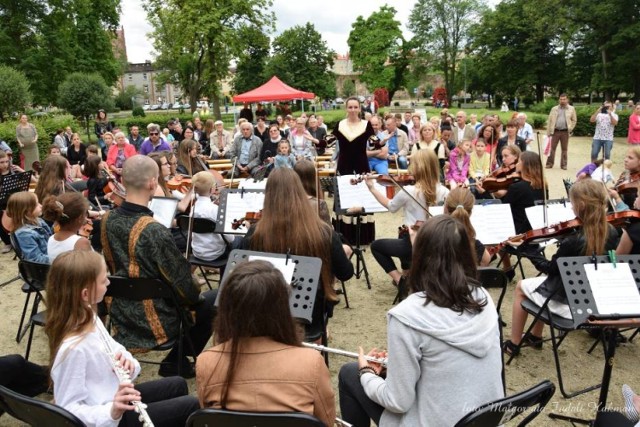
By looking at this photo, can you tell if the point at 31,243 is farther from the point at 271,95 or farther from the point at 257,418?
the point at 271,95

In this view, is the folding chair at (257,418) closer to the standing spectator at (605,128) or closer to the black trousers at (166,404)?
the black trousers at (166,404)

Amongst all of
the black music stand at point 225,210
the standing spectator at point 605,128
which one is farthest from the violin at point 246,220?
the standing spectator at point 605,128

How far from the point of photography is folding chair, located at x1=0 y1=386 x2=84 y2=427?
5.56ft

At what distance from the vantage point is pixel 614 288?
2.67m

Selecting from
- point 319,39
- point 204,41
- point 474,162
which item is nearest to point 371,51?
point 319,39

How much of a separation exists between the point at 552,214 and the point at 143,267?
338cm

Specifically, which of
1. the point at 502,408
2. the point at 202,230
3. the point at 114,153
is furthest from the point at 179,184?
the point at 502,408

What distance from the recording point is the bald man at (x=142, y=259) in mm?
2867

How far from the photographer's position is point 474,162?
288 inches

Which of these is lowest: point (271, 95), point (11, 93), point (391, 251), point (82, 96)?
point (391, 251)

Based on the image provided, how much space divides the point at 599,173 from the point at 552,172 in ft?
18.8

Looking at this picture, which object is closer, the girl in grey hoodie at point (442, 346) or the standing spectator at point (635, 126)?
the girl in grey hoodie at point (442, 346)

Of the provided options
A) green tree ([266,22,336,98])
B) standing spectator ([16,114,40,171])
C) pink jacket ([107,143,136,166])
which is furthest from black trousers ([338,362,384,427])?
green tree ([266,22,336,98])

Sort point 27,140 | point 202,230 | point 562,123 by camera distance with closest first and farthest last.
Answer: point 202,230
point 27,140
point 562,123
